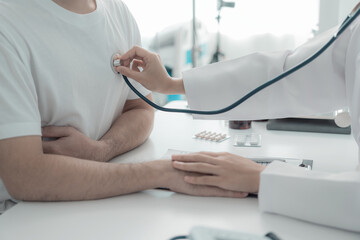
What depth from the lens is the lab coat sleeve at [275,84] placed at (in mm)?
1070

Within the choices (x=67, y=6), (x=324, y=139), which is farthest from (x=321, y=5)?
(x=67, y=6)

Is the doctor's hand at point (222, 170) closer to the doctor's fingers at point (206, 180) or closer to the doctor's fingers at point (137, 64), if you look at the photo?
the doctor's fingers at point (206, 180)

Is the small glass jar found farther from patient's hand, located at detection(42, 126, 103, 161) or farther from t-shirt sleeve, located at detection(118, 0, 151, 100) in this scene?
patient's hand, located at detection(42, 126, 103, 161)

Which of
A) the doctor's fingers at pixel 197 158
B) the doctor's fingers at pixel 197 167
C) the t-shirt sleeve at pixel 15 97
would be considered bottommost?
the doctor's fingers at pixel 197 167

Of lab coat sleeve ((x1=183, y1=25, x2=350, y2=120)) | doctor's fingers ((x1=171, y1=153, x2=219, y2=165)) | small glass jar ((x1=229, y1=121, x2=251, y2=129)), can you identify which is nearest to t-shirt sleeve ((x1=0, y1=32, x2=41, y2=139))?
doctor's fingers ((x1=171, y1=153, x2=219, y2=165))

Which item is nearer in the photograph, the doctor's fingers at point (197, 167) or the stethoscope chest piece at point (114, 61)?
the doctor's fingers at point (197, 167)

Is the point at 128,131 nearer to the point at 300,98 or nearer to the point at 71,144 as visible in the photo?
the point at 71,144

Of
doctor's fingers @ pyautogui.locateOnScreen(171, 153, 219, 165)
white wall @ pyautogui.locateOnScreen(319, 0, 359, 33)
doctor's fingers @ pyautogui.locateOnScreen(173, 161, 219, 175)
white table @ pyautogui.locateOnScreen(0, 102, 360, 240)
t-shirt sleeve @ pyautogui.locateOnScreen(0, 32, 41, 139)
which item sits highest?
white wall @ pyautogui.locateOnScreen(319, 0, 359, 33)

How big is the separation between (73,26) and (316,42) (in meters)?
0.72

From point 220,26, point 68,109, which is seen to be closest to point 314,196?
point 68,109

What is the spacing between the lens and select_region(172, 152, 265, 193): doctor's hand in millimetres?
901

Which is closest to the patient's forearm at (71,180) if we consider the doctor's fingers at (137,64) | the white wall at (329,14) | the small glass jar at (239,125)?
A: the doctor's fingers at (137,64)

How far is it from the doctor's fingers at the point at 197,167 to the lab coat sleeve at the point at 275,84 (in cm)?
27

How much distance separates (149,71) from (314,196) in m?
0.65
